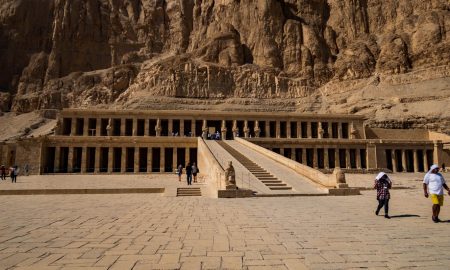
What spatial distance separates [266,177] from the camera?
20.6 m

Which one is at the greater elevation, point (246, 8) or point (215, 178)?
point (246, 8)

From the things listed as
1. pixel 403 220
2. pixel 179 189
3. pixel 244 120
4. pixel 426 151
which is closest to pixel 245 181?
pixel 179 189

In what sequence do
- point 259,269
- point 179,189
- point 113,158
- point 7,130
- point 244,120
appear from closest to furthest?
point 259,269 < point 179,189 < point 113,158 < point 244,120 < point 7,130

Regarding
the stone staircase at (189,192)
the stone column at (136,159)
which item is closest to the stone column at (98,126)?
the stone column at (136,159)

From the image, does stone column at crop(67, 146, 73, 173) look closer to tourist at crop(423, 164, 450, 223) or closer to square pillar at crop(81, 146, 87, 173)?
square pillar at crop(81, 146, 87, 173)

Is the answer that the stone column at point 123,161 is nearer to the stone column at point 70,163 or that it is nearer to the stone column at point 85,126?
the stone column at point 70,163

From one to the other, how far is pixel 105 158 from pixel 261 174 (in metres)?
24.9

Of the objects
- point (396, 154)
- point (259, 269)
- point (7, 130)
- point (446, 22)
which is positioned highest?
point (446, 22)

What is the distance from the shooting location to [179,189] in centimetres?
1820

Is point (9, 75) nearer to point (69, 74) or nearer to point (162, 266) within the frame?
point (69, 74)

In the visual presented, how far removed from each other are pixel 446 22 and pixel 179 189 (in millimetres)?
71862

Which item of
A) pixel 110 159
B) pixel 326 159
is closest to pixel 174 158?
Answer: pixel 110 159

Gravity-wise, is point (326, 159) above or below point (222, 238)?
above

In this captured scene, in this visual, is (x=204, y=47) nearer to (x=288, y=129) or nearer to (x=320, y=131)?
(x=288, y=129)
